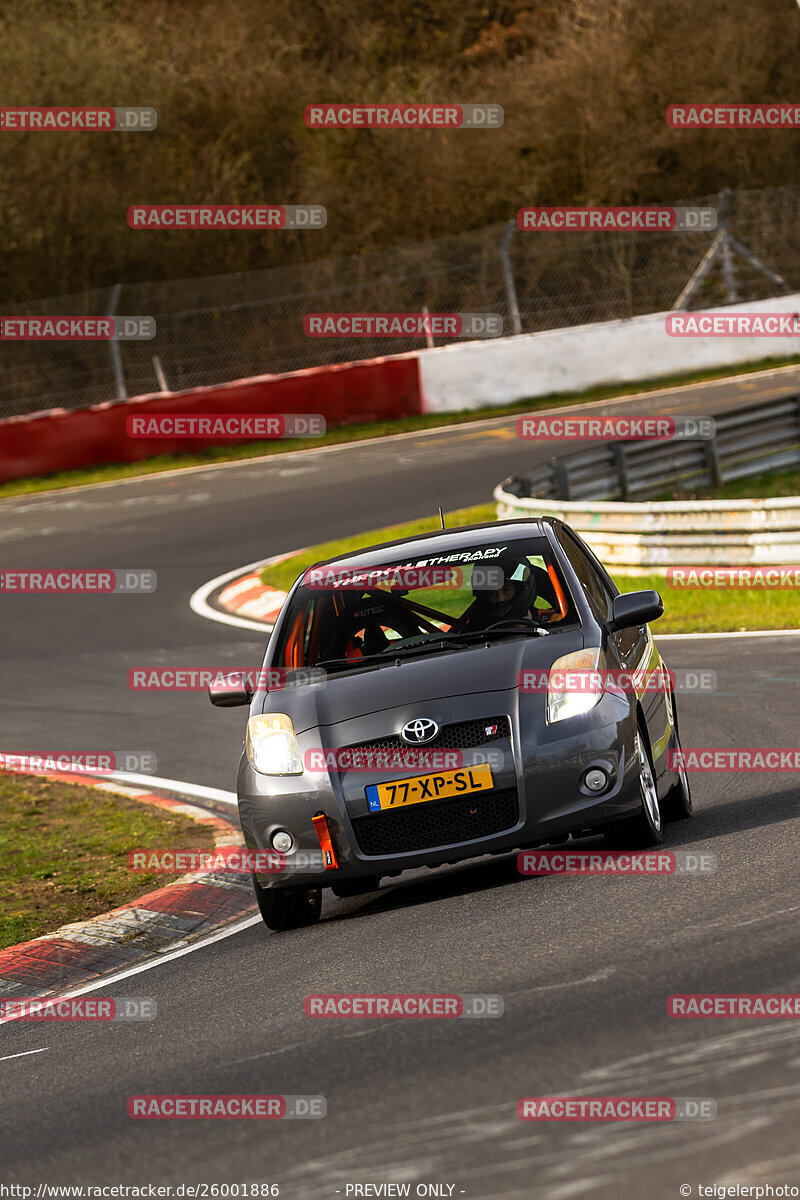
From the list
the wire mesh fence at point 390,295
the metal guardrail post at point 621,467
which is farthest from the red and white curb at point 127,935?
the wire mesh fence at point 390,295

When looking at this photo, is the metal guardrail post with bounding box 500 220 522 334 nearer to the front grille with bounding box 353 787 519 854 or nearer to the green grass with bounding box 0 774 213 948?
the green grass with bounding box 0 774 213 948

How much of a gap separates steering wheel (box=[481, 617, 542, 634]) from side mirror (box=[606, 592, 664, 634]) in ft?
1.14

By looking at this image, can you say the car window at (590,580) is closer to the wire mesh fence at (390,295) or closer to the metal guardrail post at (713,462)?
the metal guardrail post at (713,462)

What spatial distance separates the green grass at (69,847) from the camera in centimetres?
858

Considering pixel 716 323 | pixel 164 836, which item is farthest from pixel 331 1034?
pixel 716 323

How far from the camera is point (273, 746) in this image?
23.7 ft

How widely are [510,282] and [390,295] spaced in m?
2.39

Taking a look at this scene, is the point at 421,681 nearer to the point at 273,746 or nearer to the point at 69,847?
the point at 273,746

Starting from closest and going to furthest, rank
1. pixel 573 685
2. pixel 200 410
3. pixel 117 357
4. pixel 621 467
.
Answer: pixel 573 685
pixel 621 467
pixel 200 410
pixel 117 357

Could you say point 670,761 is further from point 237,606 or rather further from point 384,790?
point 237,606

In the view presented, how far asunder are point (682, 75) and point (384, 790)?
3498 cm

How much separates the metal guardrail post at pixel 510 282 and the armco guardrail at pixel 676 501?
954 centimetres

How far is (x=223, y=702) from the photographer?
25.7 ft

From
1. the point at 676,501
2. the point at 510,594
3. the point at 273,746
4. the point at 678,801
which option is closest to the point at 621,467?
the point at 676,501
